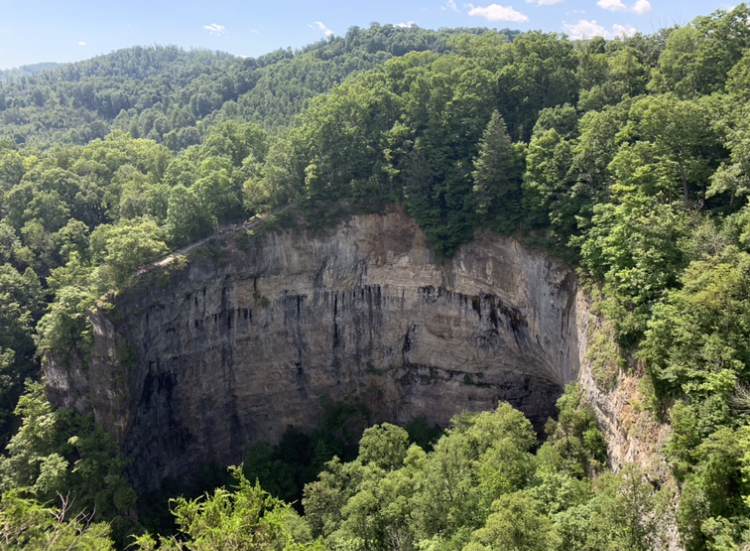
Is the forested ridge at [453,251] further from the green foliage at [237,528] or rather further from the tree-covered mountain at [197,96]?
the tree-covered mountain at [197,96]

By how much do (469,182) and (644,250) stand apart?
1630 centimetres

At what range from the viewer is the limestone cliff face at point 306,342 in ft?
117

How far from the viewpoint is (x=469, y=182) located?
37656mm

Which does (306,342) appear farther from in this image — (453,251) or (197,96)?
(197,96)

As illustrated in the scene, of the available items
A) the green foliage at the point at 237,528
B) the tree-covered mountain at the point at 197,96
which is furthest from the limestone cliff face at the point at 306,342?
the tree-covered mountain at the point at 197,96

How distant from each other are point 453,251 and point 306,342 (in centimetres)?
1366

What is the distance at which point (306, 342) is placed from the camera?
4197 centimetres

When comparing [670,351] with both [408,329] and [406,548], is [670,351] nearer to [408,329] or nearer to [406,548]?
[406,548]

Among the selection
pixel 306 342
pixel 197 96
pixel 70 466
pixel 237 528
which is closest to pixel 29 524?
pixel 237 528

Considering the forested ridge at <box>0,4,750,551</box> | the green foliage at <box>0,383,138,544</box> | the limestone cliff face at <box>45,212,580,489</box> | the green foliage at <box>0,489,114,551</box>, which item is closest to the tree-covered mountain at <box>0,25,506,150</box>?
the forested ridge at <box>0,4,750,551</box>

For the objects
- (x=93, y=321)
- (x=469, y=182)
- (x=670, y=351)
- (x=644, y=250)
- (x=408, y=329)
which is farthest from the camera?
(x=408, y=329)

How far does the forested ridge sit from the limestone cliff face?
69.4 inches

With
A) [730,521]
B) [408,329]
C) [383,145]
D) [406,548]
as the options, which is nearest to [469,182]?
[383,145]

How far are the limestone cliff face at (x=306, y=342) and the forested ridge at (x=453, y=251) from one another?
1763 millimetres
